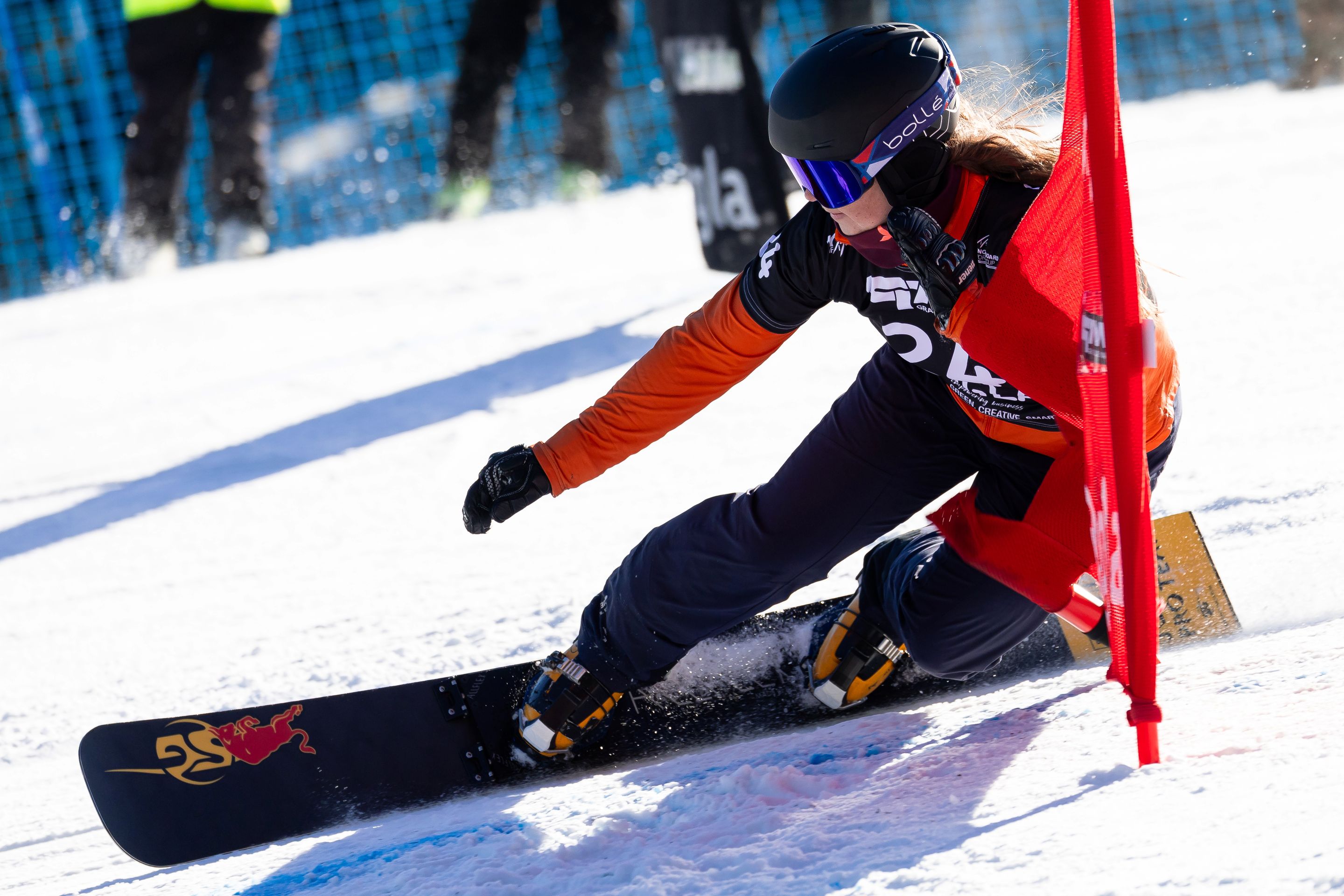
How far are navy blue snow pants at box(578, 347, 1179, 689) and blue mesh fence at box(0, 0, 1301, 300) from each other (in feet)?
21.2

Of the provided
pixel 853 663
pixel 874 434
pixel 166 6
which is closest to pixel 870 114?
pixel 874 434

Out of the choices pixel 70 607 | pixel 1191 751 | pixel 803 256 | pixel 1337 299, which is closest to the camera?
pixel 1191 751

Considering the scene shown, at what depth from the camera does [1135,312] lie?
1434 millimetres

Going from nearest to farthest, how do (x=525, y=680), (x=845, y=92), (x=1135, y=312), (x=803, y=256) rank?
(x=1135, y=312) < (x=845, y=92) < (x=803, y=256) < (x=525, y=680)

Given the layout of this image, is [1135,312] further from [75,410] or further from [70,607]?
[75,410]

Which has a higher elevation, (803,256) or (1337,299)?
(803,256)

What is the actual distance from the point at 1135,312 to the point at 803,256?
0.73m

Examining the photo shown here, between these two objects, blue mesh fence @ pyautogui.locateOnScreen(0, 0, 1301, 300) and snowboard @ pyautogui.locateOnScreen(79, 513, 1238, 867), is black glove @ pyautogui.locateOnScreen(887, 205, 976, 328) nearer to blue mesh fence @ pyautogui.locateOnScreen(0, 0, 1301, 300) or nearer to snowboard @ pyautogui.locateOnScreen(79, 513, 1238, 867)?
snowboard @ pyautogui.locateOnScreen(79, 513, 1238, 867)

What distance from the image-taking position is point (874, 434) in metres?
2.20

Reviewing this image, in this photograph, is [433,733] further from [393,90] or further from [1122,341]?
[393,90]

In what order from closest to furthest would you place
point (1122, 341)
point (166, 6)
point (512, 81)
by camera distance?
1. point (1122, 341)
2. point (166, 6)
3. point (512, 81)

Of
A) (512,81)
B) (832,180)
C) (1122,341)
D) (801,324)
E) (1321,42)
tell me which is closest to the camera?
(1122,341)

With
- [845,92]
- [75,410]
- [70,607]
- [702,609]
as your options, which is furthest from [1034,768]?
[75,410]

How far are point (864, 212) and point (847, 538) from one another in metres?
0.67
